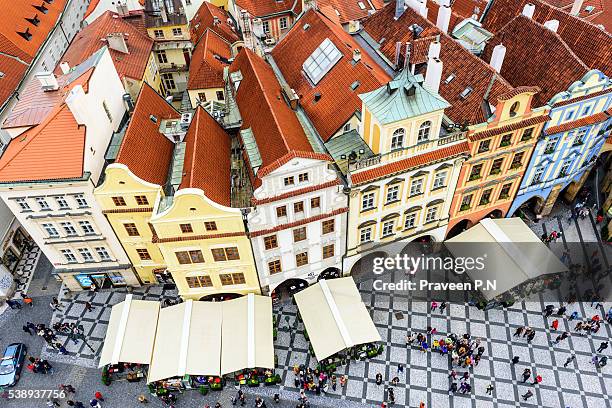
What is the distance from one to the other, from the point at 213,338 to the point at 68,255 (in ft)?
54.9

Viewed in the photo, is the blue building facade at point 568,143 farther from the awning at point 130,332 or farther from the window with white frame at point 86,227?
the window with white frame at point 86,227

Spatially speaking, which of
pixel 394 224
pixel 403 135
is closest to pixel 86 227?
pixel 394 224

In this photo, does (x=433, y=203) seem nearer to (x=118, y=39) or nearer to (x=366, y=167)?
(x=366, y=167)

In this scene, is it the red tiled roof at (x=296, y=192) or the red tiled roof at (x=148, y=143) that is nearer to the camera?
the red tiled roof at (x=296, y=192)

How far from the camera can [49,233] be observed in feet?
136

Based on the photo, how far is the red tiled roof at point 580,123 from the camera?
42.4m

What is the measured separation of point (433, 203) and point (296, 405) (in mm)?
21700

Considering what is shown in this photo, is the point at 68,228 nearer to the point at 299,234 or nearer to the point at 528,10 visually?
the point at 299,234

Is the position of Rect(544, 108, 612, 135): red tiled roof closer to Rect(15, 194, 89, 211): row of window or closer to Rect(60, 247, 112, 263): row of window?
Rect(15, 194, 89, 211): row of window

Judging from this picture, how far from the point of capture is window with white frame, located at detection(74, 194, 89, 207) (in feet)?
125

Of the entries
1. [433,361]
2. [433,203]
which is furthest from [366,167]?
Answer: [433,361]

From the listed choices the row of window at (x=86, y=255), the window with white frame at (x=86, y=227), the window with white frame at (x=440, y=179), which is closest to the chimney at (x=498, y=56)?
the window with white frame at (x=440, y=179)

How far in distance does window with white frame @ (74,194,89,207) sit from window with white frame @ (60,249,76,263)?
23.1ft

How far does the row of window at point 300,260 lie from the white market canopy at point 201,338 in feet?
10.7
